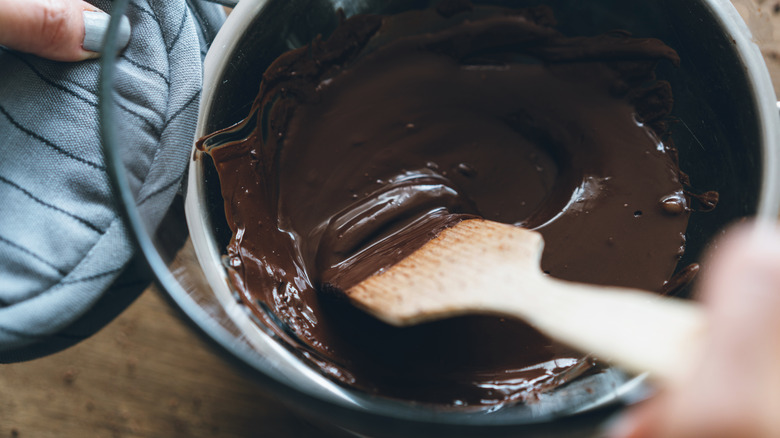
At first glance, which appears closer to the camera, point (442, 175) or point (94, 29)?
point (94, 29)

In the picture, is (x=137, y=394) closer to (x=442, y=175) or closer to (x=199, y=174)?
(x=199, y=174)

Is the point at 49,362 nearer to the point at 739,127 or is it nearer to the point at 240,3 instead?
the point at 240,3

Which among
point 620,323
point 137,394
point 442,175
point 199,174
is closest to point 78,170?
point 199,174

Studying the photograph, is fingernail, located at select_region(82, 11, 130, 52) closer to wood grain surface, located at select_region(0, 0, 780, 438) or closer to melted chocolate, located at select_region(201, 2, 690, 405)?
melted chocolate, located at select_region(201, 2, 690, 405)

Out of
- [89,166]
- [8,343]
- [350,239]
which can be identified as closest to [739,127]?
[350,239]

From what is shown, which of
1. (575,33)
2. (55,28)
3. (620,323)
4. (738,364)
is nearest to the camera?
(738,364)

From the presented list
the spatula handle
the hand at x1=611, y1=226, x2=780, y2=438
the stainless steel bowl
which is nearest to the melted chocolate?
the stainless steel bowl
